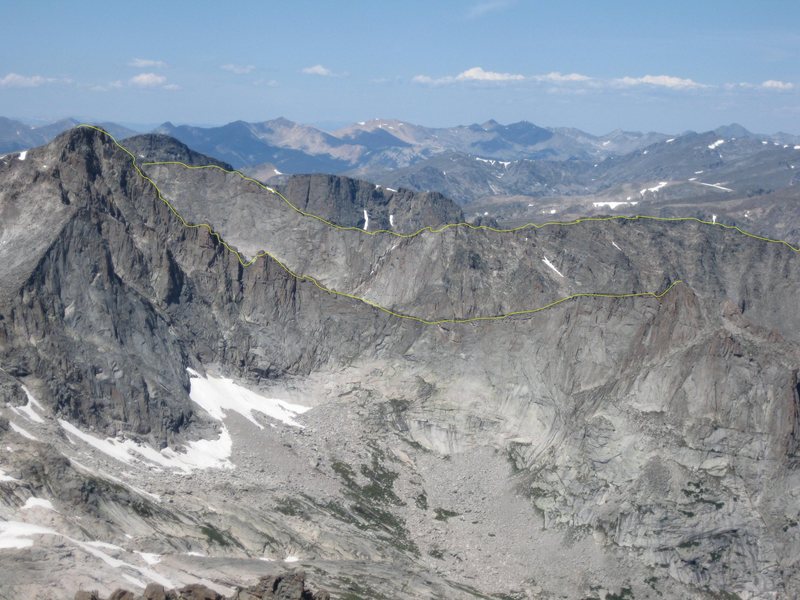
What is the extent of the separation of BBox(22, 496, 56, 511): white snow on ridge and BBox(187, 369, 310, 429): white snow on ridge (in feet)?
162

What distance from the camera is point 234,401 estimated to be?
6491 inches

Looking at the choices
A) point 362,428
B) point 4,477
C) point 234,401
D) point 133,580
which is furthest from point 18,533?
point 362,428

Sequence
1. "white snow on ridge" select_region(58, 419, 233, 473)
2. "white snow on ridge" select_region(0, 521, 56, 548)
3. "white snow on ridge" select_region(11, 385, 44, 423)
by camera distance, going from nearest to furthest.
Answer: "white snow on ridge" select_region(0, 521, 56, 548)
"white snow on ridge" select_region(11, 385, 44, 423)
"white snow on ridge" select_region(58, 419, 233, 473)

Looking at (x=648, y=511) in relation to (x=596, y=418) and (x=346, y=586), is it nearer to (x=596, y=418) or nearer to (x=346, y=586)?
(x=596, y=418)

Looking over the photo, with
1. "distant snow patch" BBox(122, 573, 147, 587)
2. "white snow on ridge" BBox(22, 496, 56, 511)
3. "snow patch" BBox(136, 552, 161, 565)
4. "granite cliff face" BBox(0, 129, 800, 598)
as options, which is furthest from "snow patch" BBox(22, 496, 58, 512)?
"distant snow patch" BBox(122, 573, 147, 587)

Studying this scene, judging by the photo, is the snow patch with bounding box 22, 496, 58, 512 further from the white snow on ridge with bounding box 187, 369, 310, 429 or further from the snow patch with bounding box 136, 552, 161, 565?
the white snow on ridge with bounding box 187, 369, 310, 429

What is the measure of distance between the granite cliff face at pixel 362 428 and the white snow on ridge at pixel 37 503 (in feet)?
2.00

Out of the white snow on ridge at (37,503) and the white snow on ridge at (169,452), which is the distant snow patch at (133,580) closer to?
the white snow on ridge at (37,503)

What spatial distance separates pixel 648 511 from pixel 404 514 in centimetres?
3313

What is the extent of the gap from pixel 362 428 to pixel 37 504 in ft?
215

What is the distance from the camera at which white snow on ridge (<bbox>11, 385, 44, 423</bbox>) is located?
13125cm

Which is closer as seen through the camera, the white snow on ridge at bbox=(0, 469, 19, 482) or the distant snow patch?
the distant snow patch

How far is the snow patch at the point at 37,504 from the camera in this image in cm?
10656

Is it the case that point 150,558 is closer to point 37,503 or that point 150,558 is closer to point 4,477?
point 37,503
